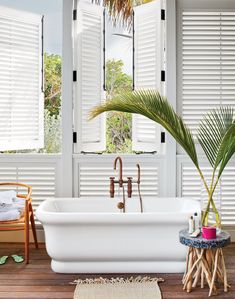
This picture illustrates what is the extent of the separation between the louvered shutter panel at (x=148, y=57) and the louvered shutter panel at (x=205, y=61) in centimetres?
24

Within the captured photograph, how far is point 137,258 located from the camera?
3963 millimetres

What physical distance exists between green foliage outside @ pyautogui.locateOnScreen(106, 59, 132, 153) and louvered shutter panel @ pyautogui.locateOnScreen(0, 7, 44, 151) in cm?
119

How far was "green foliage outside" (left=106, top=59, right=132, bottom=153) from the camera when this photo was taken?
596 centimetres

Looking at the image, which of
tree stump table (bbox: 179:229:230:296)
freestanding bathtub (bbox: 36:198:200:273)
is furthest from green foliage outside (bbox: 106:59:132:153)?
tree stump table (bbox: 179:229:230:296)

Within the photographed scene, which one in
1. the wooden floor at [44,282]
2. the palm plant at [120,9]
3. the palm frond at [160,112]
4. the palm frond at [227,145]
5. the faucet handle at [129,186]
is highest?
the palm plant at [120,9]

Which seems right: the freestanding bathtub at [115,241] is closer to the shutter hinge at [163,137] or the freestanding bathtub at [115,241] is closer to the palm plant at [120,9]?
the shutter hinge at [163,137]

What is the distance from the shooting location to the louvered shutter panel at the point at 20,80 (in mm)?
4812

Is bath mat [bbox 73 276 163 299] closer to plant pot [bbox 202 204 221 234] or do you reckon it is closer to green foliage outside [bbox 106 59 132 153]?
plant pot [bbox 202 204 221 234]

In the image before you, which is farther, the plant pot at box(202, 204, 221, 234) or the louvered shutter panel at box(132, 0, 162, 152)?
the louvered shutter panel at box(132, 0, 162, 152)

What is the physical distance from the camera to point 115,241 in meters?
3.91

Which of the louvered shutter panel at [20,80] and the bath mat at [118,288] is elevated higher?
the louvered shutter panel at [20,80]

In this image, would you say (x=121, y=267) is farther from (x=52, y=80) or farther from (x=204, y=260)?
(x=52, y=80)

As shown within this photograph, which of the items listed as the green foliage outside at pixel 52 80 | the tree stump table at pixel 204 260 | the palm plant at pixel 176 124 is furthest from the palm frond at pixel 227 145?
the green foliage outside at pixel 52 80

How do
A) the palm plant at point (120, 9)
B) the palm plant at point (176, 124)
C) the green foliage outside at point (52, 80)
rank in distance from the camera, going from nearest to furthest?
the palm plant at point (176, 124) < the palm plant at point (120, 9) < the green foliage outside at point (52, 80)
